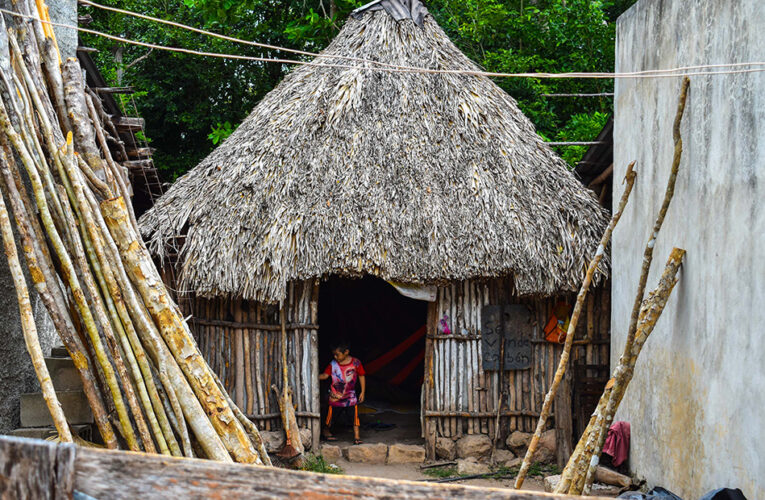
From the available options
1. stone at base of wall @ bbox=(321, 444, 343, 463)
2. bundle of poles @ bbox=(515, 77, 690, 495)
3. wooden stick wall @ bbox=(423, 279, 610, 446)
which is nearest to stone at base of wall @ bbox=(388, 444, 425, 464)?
wooden stick wall @ bbox=(423, 279, 610, 446)

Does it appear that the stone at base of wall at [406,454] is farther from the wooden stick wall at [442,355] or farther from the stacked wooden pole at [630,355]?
the stacked wooden pole at [630,355]

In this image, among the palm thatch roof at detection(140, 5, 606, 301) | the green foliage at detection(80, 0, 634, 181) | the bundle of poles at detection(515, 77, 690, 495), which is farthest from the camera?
the green foliage at detection(80, 0, 634, 181)

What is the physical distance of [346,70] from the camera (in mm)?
9188

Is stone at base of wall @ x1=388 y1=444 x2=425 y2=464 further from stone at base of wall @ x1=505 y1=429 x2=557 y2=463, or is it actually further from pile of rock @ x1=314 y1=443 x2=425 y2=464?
stone at base of wall @ x1=505 y1=429 x2=557 y2=463

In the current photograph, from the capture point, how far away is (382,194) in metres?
8.31

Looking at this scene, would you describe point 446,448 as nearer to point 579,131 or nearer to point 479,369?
point 479,369

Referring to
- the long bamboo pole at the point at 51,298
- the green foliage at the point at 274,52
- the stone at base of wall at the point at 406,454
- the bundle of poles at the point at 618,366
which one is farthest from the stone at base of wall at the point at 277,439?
the green foliage at the point at 274,52

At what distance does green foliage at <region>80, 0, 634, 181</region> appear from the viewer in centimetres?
1370

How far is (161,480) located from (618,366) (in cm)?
425

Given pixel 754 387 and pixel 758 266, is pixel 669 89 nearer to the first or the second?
pixel 758 266

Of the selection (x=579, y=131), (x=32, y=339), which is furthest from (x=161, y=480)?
(x=579, y=131)

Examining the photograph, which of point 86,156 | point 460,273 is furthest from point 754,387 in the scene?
point 86,156

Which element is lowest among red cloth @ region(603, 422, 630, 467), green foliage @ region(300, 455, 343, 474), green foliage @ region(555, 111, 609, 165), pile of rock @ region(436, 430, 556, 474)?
green foliage @ region(300, 455, 343, 474)

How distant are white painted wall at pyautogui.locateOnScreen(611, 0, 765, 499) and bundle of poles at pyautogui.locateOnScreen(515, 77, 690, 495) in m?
0.11
